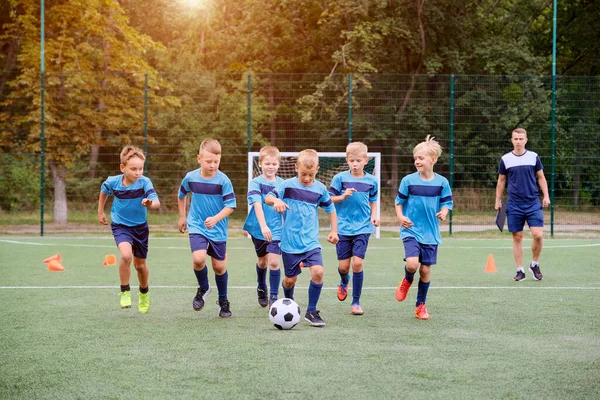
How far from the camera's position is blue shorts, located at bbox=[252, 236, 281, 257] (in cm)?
816

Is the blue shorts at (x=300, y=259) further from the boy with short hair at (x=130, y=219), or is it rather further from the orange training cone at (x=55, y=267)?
the orange training cone at (x=55, y=267)

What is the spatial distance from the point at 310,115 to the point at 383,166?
270 centimetres

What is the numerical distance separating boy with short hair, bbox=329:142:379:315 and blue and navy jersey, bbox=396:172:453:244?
14.9 inches

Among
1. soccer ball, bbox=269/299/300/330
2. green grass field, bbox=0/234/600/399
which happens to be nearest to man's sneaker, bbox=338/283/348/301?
green grass field, bbox=0/234/600/399

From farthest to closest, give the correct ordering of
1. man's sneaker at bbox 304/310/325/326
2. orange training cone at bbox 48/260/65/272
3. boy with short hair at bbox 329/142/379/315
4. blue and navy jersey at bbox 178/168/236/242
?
orange training cone at bbox 48/260/65/272, boy with short hair at bbox 329/142/379/315, blue and navy jersey at bbox 178/168/236/242, man's sneaker at bbox 304/310/325/326

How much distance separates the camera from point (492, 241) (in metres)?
16.9

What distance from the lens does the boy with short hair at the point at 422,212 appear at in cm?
760

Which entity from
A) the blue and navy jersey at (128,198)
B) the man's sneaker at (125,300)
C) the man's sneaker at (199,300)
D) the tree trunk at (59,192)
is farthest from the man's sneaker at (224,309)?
the tree trunk at (59,192)

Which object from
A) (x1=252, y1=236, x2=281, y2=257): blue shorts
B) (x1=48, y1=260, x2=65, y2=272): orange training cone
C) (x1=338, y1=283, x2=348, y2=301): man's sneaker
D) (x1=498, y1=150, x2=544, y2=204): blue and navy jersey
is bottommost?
(x1=48, y1=260, x2=65, y2=272): orange training cone

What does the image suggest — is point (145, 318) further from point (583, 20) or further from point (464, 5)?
point (583, 20)

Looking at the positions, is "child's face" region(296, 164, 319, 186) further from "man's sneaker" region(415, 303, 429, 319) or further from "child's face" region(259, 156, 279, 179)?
"man's sneaker" region(415, 303, 429, 319)

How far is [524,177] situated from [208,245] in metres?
4.86

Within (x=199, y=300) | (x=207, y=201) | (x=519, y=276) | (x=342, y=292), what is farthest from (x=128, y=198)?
(x=519, y=276)

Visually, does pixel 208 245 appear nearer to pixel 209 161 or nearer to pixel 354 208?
pixel 209 161
